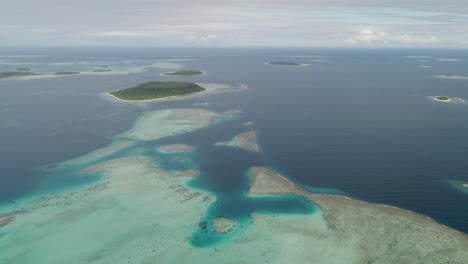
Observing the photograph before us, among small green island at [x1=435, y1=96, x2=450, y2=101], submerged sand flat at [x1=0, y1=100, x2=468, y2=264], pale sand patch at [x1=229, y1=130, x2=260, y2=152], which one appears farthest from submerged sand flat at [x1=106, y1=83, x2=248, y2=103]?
small green island at [x1=435, y1=96, x2=450, y2=101]

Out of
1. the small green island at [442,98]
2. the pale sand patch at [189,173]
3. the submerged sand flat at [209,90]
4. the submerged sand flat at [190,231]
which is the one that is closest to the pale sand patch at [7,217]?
the submerged sand flat at [190,231]

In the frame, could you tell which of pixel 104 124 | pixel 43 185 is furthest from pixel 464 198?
pixel 104 124

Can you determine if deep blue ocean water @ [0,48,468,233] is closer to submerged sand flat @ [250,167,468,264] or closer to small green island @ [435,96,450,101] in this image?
submerged sand flat @ [250,167,468,264]

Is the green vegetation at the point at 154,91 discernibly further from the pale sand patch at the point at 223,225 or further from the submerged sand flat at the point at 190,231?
Result: the pale sand patch at the point at 223,225

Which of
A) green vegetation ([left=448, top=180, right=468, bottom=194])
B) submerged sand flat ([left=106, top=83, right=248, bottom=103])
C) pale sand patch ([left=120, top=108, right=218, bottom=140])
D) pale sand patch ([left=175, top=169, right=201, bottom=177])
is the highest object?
submerged sand flat ([left=106, top=83, right=248, bottom=103])

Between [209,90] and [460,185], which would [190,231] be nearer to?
[460,185]

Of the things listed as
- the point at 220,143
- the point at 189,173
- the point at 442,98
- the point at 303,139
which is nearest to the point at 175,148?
the point at 220,143

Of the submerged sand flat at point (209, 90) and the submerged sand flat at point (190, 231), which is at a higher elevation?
the submerged sand flat at point (209, 90)
